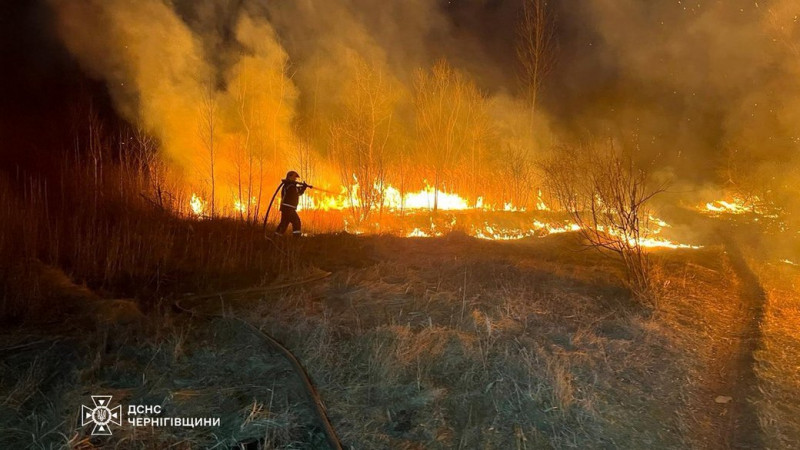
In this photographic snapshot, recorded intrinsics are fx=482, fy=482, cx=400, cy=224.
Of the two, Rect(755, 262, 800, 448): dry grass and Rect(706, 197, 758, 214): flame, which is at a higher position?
Rect(706, 197, 758, 214): flame

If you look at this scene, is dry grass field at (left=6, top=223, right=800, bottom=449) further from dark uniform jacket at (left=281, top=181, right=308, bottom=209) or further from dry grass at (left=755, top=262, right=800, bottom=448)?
dark uniform jacket at (left=281, top=181, right=308, bottom=209)

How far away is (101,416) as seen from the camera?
10.6ft

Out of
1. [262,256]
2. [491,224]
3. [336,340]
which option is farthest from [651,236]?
[336,340]

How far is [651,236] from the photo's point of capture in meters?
13.9

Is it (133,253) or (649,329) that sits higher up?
(133,253)

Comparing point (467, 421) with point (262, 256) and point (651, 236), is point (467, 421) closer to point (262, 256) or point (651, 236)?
point (262, 256)

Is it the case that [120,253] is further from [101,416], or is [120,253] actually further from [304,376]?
[304,376]

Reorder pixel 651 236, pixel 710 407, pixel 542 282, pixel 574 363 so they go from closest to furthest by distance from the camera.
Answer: pixel 710 407 → pixel 574 363 → pixel 542 282 → pixel 651 236

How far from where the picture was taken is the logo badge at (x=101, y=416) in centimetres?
312

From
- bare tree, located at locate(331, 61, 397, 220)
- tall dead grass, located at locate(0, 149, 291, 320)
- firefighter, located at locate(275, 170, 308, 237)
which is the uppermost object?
bare tree, located at locate(331, 61, 397, 220)

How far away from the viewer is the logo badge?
3.12 m

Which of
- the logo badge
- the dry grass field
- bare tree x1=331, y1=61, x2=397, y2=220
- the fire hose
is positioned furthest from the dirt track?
bare tree x1=331, y1=61, x2=397, y2=220

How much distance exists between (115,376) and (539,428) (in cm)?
340

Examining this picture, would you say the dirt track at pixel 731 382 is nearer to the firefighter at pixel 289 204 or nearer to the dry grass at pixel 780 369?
the dry grass at pixel 780 369
